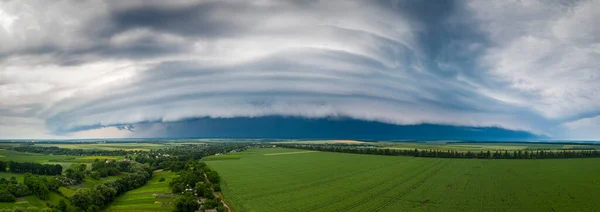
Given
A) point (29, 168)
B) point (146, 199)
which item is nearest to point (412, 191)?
point (146, 199)

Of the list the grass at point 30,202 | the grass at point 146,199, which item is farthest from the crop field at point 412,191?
the grass at point 30,202

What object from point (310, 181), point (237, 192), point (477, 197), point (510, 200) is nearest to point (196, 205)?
point (237, 192)


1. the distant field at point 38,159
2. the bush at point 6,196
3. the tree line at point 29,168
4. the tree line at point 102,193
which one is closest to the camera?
the tree line at point 102,193

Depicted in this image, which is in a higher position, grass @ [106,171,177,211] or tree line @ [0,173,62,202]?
tree line @ [0,173,62,202]

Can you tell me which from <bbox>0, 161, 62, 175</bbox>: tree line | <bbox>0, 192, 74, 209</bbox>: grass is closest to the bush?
<bbox>0, 192, 74, 209</bbox>: grass

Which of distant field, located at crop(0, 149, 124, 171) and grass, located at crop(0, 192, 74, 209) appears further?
distant field, located at crop(0, 149, 124, 171)

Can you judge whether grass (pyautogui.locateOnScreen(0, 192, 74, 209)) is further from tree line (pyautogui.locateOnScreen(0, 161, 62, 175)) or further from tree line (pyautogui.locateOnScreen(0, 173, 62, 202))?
tree line (pyautogui.locateOnScreen(0, 161, 62, 175))

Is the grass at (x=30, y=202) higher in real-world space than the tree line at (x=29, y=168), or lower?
lower

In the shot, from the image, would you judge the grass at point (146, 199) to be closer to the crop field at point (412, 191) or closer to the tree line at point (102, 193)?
the tree line at point (102, 193)
